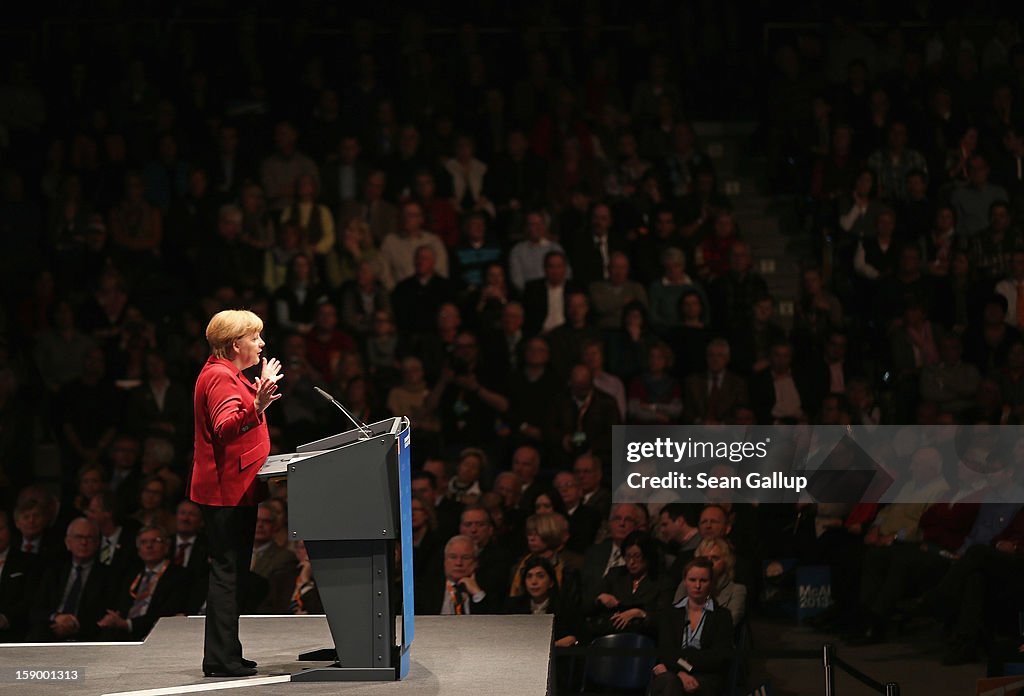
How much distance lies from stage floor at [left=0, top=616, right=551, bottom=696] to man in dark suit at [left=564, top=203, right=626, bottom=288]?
10.6 ft

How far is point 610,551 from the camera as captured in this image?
6543 mm

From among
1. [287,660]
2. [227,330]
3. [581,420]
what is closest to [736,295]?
[581,420]

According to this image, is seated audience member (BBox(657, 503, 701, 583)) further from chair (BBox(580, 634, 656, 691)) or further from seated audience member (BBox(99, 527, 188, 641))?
seated audience member (BBox(99, 527, 188, 641))

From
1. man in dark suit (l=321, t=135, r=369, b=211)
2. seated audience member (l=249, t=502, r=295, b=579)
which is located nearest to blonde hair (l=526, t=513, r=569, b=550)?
seated audience member (l=249, t=502, r=295, b=579)

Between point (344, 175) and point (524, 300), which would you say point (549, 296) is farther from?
point (344, 175)

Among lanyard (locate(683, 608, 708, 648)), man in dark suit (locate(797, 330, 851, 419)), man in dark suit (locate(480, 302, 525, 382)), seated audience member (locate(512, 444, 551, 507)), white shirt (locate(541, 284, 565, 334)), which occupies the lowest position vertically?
lanyard (locate(683, 608, 708, 648))

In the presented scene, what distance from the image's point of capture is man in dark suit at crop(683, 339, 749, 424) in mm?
7684

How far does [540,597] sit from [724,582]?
77cm

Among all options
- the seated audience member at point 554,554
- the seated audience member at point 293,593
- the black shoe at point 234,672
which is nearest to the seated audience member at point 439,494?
the seated audience member at point 554,554

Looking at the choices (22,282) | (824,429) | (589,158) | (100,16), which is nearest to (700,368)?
(824,429)

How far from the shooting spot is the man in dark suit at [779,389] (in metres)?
7.73

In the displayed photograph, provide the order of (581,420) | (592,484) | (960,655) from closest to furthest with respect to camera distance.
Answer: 1. (960,655)
2. (592,484)
3. (581,420)

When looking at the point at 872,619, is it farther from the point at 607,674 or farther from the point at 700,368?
the point at 700,368

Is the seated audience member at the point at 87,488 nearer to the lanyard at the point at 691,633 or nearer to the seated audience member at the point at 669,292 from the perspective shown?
the lanyard at the point at 691,633
